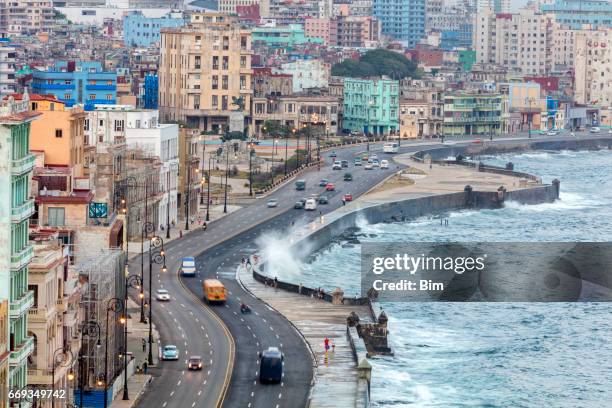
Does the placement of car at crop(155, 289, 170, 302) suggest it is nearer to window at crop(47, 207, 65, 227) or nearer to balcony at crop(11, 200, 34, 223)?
window at crop(47, 207, 65, 227)

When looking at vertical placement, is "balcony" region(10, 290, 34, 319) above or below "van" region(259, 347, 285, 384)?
above

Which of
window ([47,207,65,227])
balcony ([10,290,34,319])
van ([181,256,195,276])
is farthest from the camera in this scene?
van ([181,256,195,276])

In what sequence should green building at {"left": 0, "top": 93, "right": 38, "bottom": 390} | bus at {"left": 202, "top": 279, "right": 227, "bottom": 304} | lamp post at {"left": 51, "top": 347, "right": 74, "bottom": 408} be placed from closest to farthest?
1. green building at {"left": 0, "top": 93, "right": 38, "bottom": 390}
2. lamp post at {"left": 51, "top": 347, "right": 74, "bottom": 408}
3. bus at {"left": 202, "top": 279, "right": 227, "bottom": 304}

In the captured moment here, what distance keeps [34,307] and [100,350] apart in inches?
397

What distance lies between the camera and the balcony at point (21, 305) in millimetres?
70688

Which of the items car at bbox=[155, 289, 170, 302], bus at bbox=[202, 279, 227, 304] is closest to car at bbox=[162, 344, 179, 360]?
bus at bbox=[202, 279, 227, 304]

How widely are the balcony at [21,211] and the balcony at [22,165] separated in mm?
1259

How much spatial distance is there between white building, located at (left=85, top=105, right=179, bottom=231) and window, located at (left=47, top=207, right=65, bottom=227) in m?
45.0

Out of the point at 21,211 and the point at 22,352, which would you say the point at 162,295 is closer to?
the point at 22,352

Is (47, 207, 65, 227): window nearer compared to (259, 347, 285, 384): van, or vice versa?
(259, 347, 285, 384): van

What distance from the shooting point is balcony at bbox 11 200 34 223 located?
71.0 metres

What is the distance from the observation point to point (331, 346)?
103 meters

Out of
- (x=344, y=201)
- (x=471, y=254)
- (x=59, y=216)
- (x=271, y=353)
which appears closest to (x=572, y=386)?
(x=271, y=353)

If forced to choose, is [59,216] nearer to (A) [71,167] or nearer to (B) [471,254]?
(A) [71,167]
